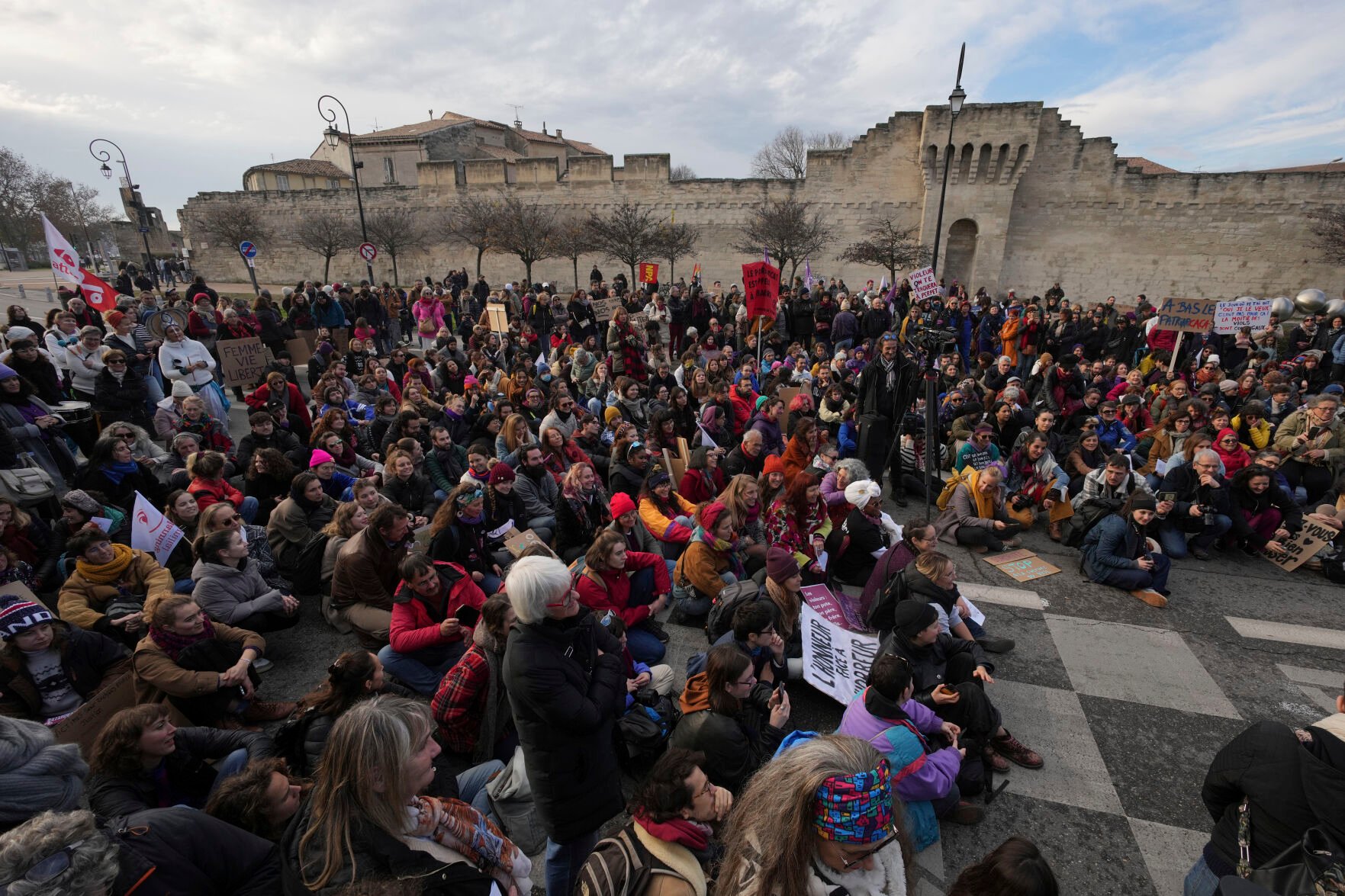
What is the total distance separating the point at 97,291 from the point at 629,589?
37.4ft

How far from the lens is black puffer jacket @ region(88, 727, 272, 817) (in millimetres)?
2516

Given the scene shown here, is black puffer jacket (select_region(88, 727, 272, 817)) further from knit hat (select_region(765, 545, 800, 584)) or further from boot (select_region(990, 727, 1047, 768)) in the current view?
boot (select_region(990, 727, 1047, 768))

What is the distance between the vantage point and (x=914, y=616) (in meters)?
3.40

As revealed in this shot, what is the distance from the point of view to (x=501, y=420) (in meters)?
7.55

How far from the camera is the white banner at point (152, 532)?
4438 millimetres

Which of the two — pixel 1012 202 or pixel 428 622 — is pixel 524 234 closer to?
pixel 1012 202

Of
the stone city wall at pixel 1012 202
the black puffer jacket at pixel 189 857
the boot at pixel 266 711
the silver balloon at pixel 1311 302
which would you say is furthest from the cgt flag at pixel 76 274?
the silver balloon at pixel 1311 302

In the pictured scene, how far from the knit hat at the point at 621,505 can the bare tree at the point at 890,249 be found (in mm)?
20532

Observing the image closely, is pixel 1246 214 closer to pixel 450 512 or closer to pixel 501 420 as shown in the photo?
pixel 501 420

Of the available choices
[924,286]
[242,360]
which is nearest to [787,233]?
[924,286]

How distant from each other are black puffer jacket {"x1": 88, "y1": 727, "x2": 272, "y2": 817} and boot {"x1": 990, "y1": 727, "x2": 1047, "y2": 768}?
4.15 meters

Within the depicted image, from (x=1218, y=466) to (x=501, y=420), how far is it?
7938 mm

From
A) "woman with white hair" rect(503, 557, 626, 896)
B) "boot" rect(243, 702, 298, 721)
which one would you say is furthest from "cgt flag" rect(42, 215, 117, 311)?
"woman with white hair" rect(503, 557, 626, 896)

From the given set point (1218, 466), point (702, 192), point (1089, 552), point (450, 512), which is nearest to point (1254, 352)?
point (1218, 466)
